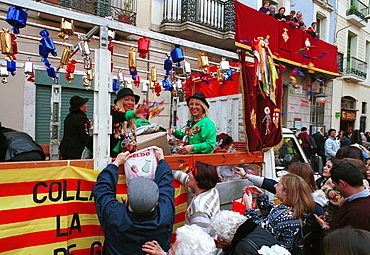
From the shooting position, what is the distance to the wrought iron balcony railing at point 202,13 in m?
10.3

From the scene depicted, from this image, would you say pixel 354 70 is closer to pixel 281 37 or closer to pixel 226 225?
pixel 281 37

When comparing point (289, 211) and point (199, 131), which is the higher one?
point (199, 131)

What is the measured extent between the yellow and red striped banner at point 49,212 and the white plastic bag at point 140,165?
1.02 ft

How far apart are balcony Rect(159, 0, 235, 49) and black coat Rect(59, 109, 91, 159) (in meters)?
7.28

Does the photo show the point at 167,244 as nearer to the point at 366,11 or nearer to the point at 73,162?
the point at 73,162

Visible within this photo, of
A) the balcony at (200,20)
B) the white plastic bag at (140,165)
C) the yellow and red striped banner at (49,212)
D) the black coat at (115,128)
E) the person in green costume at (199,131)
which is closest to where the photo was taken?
the yellow and red striped banner at (49,212)

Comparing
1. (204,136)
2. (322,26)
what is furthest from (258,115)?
(322,26)

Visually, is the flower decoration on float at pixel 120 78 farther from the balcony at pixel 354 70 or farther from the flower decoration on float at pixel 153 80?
the balcony at pixel 354 70

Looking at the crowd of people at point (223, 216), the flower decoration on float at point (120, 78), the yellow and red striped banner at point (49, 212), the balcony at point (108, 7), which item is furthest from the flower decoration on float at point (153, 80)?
the balcony at point (108, 7)

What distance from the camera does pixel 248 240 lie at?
175 cm

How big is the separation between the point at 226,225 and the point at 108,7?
357 inches

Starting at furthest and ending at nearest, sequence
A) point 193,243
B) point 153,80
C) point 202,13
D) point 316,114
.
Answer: point 316,114 → point 202,13 → point 153,80 → point 193,243

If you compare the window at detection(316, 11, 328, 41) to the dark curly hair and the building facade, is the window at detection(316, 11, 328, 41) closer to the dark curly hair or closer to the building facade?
the building facade

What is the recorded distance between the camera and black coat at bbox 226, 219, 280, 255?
67.0 inches
